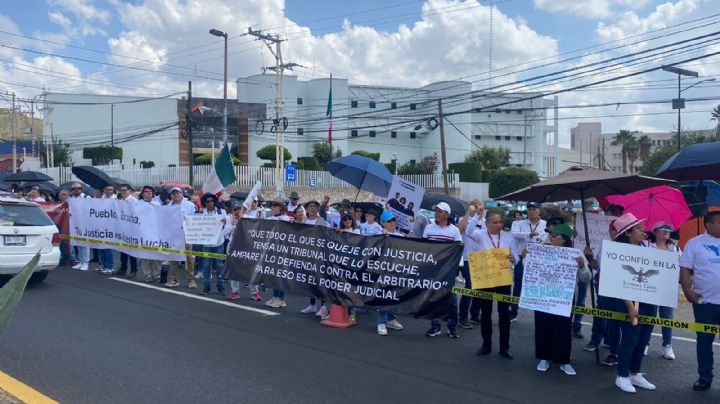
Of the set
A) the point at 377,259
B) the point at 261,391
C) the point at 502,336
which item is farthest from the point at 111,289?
the point at 502,336

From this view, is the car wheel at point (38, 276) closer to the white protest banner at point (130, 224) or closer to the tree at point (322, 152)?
the white protest banner at point (130, 224)

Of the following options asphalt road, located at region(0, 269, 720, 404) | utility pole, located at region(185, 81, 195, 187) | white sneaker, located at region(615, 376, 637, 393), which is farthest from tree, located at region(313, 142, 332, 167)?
white sneaker, located at region(615, 376, 637, 393)

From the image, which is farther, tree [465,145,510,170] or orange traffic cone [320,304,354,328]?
tree [465,145,510,170]

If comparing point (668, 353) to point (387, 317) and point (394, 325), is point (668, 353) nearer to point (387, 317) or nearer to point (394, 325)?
point (394, 325)

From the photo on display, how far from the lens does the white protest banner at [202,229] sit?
36.1 ft

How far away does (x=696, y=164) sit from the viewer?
9719 millimetres

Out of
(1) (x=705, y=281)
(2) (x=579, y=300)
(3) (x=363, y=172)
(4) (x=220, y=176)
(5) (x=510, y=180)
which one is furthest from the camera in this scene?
(5) (x=510, y=180)

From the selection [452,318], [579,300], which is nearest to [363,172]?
[452,318]

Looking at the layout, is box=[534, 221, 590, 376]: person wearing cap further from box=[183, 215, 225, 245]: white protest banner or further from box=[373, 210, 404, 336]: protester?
box=[183, 215, 225, 245]: white protest banner

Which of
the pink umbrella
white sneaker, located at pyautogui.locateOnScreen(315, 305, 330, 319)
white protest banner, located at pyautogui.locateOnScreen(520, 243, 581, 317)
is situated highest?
the pink umbrella

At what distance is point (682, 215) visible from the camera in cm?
991

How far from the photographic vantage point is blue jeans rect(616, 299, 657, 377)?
20.5 feet

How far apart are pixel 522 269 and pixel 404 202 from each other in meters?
3.06

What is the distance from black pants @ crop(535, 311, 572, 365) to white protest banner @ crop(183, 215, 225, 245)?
20.2 feet
